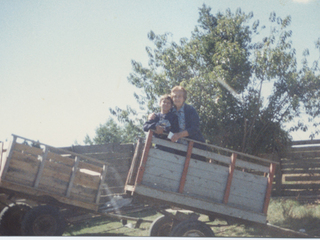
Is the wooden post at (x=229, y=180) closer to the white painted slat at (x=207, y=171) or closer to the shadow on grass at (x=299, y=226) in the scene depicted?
the white painted slat at (x=207, y=171)

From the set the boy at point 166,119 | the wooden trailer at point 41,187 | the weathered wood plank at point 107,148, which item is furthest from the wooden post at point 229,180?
the weathered wood plank at point 107,148

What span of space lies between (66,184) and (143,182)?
4.91 feet

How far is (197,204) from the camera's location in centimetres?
391

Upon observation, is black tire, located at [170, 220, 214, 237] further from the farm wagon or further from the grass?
the grass

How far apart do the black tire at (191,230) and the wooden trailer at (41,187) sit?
157 cm

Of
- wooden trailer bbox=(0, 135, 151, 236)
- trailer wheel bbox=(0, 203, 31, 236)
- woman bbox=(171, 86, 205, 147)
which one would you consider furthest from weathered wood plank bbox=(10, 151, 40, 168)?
woman bbox=(171, 86, 205, 147)

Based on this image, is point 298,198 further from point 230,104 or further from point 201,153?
point 201,153

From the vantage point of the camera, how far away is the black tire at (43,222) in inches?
161

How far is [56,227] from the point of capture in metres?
4.32

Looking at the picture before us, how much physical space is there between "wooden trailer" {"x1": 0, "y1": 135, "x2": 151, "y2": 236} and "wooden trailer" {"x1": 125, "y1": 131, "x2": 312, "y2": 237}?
1.09 m

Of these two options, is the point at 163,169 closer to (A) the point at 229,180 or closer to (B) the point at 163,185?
(B) the point at 163,185

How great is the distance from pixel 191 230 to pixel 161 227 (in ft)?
3.08

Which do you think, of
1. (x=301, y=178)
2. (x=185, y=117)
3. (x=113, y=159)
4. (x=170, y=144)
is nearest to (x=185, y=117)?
(x=185, y=117)

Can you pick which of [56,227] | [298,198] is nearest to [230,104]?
[298,198]
